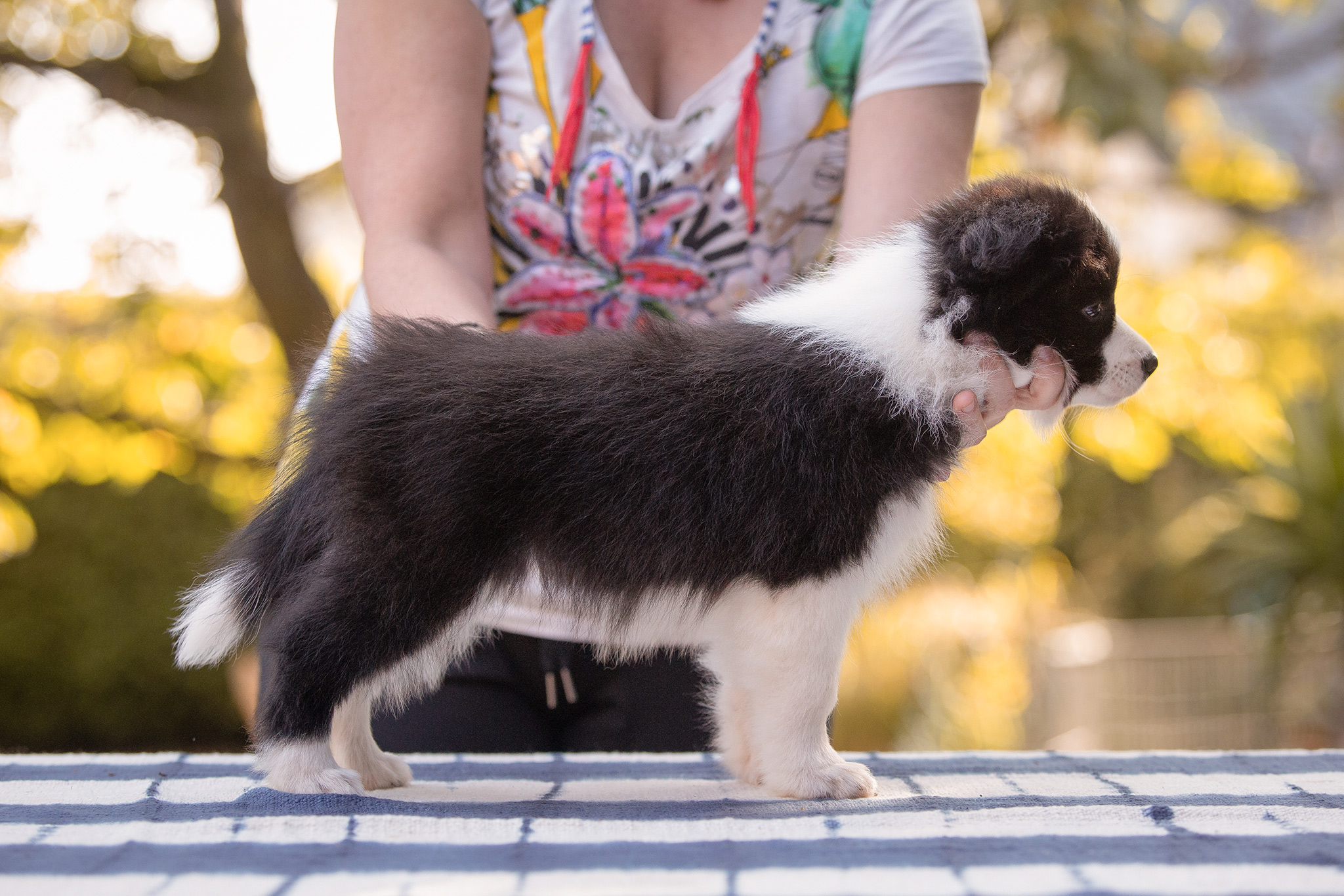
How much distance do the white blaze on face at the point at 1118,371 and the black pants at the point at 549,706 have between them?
42.0 inches

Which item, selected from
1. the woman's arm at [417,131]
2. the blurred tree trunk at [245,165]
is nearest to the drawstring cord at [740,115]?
the woman's arm at [417,131]

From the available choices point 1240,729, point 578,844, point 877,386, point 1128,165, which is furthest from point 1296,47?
point 578,844

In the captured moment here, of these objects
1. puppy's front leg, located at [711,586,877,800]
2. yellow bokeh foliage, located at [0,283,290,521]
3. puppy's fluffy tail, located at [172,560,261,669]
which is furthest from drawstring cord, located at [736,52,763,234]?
yellow bokeh foliage, located at [0,283,290,521]

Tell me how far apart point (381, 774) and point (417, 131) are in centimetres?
138

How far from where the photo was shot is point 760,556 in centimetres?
193

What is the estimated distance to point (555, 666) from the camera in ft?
8.09

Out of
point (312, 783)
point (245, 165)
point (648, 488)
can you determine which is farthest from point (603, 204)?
point (245, 165)

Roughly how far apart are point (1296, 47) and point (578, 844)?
9290mm

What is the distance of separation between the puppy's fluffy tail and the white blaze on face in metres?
1.65

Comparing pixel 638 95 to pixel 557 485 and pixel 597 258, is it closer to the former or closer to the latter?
pixel 597 258

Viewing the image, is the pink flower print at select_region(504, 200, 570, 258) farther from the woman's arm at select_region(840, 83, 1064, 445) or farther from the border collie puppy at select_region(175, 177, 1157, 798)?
the woman's arm at select_region(840, 83, 1064, 445)

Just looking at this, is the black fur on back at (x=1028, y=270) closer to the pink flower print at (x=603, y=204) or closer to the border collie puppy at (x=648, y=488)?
the border collie puppy at (x=648, y=488)

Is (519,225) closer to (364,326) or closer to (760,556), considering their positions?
(364,326)

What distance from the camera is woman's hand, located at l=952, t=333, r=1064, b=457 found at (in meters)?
2.06
